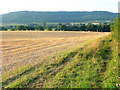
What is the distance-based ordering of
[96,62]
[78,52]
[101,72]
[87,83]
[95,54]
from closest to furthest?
[87,83] → [101,72] → [96,62] → [95,54] → [78,52]

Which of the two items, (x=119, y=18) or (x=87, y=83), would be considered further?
(x=119, y=18)

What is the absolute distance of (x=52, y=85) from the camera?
10.9 metres

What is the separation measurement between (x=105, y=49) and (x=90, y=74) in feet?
17.9

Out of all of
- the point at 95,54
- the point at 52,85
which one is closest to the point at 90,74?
the point at 52,85

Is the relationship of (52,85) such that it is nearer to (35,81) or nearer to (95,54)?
(35,81)

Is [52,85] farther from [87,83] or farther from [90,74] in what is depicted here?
[90,74]

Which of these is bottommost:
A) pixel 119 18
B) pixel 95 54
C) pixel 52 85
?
pixel 52 85

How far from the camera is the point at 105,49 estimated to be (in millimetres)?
17047

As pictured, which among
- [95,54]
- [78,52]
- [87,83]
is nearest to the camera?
[87,83]

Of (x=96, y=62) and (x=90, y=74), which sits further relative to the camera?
(x=96, y=62)

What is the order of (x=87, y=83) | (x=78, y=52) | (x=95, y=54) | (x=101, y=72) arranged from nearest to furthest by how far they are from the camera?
(x=87, y=83) < (x=101, y=72) < (x=95, y=54) < (x=78, y=52)

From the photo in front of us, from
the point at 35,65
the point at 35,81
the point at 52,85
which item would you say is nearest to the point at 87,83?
the point at 52,85

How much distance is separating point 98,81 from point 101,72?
4.97ft

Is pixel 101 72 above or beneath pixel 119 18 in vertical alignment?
beneath
